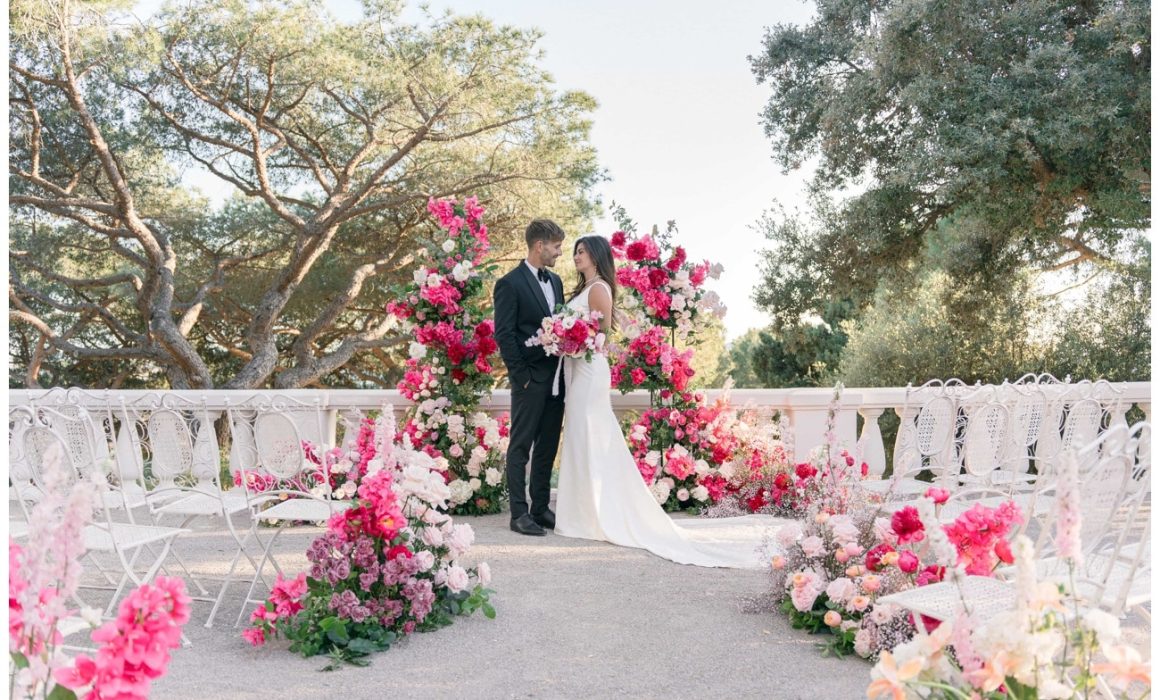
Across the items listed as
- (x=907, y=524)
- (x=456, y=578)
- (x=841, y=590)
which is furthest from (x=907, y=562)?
(x=456, y=578)

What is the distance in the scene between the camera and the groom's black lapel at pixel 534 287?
5.71 meters

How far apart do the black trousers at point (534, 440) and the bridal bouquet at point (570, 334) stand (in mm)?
354

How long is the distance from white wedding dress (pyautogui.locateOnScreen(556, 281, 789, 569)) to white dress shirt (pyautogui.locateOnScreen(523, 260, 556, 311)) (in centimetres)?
23

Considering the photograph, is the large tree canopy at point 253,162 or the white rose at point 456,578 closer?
the white rose at point 456,578

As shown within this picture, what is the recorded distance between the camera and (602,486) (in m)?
5.60

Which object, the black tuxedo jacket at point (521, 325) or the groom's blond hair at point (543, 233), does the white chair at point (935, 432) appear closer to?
the black tuxedo jacket at point (521, 325)

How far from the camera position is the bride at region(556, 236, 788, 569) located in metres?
5.48

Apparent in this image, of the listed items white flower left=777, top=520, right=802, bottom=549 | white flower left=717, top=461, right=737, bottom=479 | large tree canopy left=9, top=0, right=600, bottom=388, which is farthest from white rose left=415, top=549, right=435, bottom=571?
large tree canopy left=9, top=0, right=600, bottom=388

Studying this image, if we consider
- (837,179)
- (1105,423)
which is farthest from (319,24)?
(1105,423)

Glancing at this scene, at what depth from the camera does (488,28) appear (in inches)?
611

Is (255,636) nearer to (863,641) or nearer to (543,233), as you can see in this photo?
(863,641)

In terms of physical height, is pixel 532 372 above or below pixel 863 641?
above

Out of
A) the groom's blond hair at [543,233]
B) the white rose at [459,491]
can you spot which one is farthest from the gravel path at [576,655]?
the groom's blond hair at [543,233]

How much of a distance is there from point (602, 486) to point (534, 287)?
4.21ft
